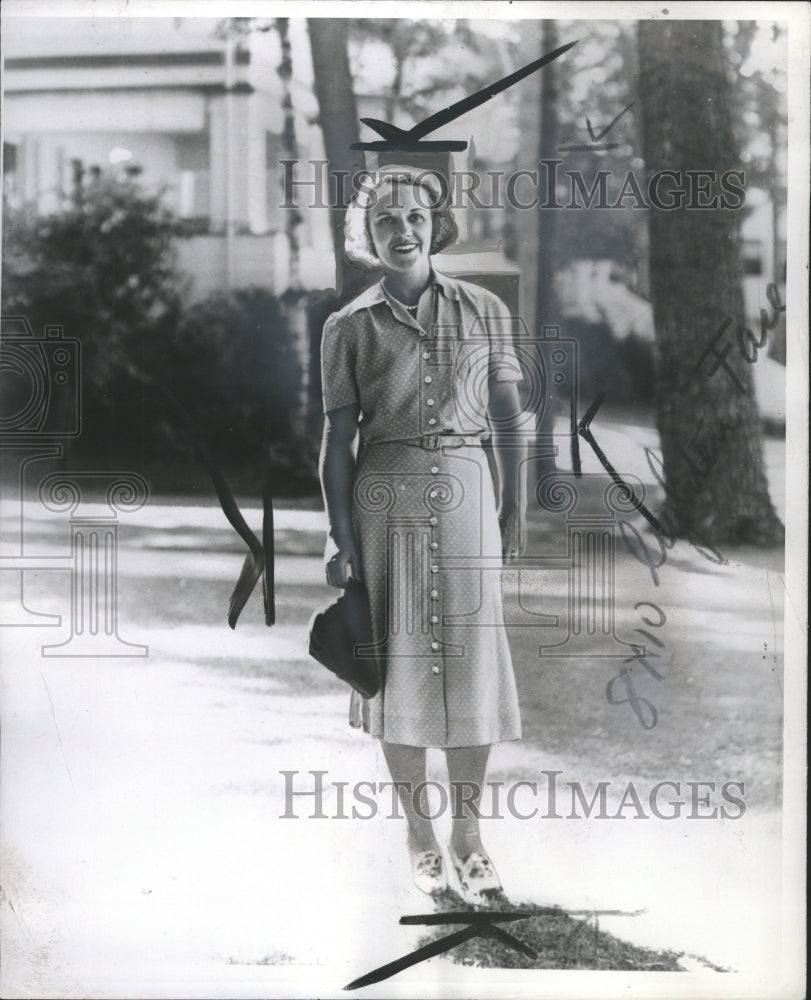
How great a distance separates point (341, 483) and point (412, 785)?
85 centimetres

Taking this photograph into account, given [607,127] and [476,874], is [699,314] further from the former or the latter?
[476,874]

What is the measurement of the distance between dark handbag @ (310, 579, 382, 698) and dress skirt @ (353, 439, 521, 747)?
0.09 ft

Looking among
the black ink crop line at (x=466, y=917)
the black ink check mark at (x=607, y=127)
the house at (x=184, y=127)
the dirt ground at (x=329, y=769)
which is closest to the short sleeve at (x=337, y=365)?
the house at (x=184, y=127)

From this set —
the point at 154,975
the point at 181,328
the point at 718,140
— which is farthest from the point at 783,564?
the point at 154,975

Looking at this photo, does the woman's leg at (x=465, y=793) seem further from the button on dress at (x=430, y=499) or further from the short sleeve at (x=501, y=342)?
A: the short sleeve at (x=501, y=342)

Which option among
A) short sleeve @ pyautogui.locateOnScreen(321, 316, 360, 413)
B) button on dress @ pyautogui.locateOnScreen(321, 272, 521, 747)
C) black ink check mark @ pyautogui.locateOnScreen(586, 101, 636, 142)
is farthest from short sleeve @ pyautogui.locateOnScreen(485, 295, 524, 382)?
black ink check mark @ pyautogui.locateOnScreen(586, 101, 636, 142)

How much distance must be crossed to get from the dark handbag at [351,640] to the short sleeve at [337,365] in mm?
509

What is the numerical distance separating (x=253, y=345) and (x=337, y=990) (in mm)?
1786

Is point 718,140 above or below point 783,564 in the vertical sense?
above

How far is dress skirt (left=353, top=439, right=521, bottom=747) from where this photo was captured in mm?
3230

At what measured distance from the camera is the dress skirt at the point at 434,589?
323 cm

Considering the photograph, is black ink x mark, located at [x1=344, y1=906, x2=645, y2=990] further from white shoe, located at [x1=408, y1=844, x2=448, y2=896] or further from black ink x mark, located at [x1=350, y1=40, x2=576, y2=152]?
black ink x mark, located at [x1=350, y1=40, x2=576, y2=152]

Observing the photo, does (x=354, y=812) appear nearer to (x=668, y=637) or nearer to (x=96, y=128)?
(x=668, y=637)

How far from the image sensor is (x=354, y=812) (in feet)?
10.7
